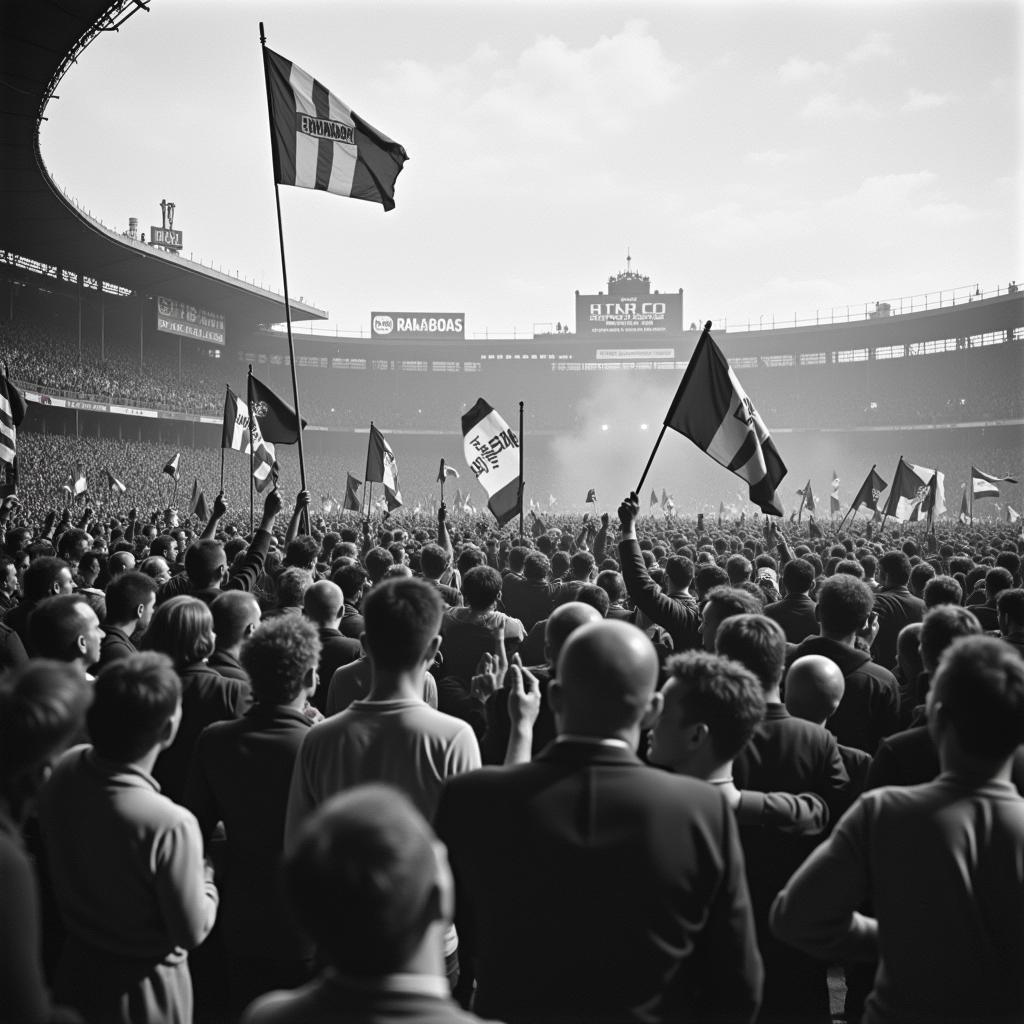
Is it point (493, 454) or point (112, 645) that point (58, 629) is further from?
point (493, 454)

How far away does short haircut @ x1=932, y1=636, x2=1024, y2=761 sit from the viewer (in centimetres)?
226

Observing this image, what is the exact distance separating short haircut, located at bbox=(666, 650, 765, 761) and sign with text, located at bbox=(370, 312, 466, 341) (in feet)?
227

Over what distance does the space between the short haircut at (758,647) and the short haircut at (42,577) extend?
4.47m

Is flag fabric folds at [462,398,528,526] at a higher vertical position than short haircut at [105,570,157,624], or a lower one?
higher

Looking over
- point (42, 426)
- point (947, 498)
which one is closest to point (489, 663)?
point (42, 426)

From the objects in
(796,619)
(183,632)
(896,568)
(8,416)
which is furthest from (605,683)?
(8,416)

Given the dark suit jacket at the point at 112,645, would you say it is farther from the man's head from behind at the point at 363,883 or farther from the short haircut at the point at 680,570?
the short haircut at the point at 680,570

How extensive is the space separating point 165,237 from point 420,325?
19.6m

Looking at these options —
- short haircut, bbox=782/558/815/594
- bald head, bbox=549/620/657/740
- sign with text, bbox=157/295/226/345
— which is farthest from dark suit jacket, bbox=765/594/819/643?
sign with text, bbox=157/295/226/345

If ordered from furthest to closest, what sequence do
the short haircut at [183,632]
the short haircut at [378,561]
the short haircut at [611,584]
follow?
the short haircut at [378,561] < the short haircut at [611,584] < the short haircut at [183,632]

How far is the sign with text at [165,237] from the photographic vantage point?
193 ft

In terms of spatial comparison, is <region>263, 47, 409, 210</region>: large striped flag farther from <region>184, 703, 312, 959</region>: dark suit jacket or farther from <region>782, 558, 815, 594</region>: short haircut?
<region>184, 703, 312, 959</region>: dark suit jacket

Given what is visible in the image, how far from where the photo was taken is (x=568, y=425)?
73.1 m

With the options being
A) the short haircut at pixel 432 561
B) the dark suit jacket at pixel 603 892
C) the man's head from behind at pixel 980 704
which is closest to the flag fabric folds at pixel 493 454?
the short haircut at pixel 432 561
